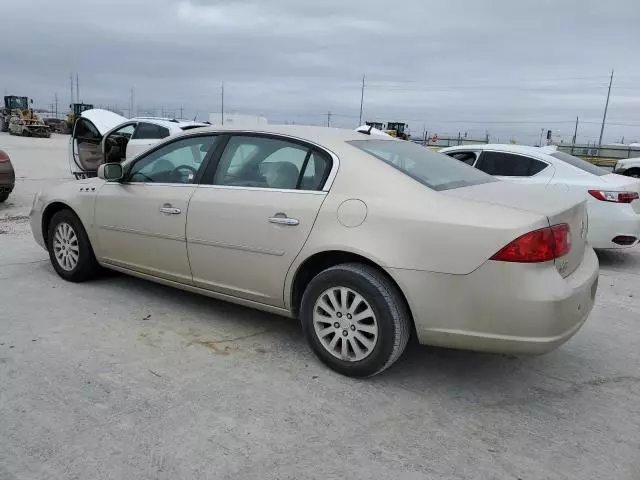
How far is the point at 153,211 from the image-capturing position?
13.8 feet

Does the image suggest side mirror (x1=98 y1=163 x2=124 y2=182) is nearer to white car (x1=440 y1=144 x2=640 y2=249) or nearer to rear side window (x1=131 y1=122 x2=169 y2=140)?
→ white car (x1=440 y1=144 x2=640 y2=249)

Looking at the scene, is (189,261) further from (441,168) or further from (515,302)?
(515,302)

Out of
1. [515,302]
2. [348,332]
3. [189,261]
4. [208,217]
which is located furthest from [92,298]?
[515,302]

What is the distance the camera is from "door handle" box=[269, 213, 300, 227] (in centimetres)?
342

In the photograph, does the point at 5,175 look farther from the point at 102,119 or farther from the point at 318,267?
the point at 318,267

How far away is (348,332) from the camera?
3.27m

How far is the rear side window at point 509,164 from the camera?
273 inches

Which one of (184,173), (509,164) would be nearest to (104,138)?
(184,173)

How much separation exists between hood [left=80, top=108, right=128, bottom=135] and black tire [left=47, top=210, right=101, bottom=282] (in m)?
5.77

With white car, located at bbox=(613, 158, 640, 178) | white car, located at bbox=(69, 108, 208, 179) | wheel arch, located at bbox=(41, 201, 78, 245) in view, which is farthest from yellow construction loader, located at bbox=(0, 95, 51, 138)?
wheel arch, located at bbox=(41, 201, 78, 245)

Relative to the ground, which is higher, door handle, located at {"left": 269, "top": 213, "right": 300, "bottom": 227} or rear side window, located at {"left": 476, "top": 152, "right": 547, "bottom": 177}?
rear side window, located at {"left": 476, "top": 152, "right": 547, "bottom": 177}

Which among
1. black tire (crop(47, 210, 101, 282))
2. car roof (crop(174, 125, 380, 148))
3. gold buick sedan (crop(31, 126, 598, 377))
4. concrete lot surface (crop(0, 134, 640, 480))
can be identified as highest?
car roof (crop(174, 125, 380, 148))

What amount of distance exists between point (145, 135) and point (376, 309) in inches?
391

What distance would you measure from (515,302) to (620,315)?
2475mm
